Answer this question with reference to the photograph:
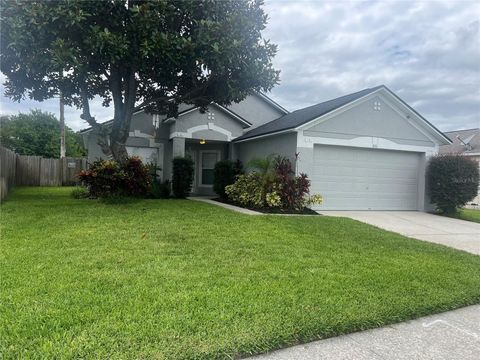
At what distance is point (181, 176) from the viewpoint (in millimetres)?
14750

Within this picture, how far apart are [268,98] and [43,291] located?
16818mm

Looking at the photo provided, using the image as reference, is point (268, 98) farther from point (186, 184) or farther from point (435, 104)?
point (435, 104)

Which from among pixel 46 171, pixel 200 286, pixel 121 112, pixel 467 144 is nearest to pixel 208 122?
pixel 121 112

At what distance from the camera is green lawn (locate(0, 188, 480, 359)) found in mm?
2963

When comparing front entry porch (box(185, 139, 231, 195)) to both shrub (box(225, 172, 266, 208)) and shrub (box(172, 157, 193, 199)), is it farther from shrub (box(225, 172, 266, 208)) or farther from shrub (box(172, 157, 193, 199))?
shrub (box(225, 172, 266, 208))

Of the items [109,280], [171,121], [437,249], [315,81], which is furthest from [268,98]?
[109,280]

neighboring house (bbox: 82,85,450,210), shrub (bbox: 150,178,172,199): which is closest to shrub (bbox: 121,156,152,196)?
shrub (bbox: 150,178,172,199)

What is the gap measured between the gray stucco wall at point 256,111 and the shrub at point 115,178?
27.2 feet

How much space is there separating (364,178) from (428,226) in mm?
3249

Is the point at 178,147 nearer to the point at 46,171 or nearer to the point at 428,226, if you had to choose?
the point at 428,226

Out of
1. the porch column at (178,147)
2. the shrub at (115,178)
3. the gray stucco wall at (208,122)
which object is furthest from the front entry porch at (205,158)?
the shrub at (115,178)

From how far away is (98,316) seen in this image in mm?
3262

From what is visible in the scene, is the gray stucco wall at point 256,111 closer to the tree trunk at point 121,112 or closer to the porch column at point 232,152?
the porch column at point 232,152

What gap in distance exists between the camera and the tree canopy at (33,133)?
117 ft
